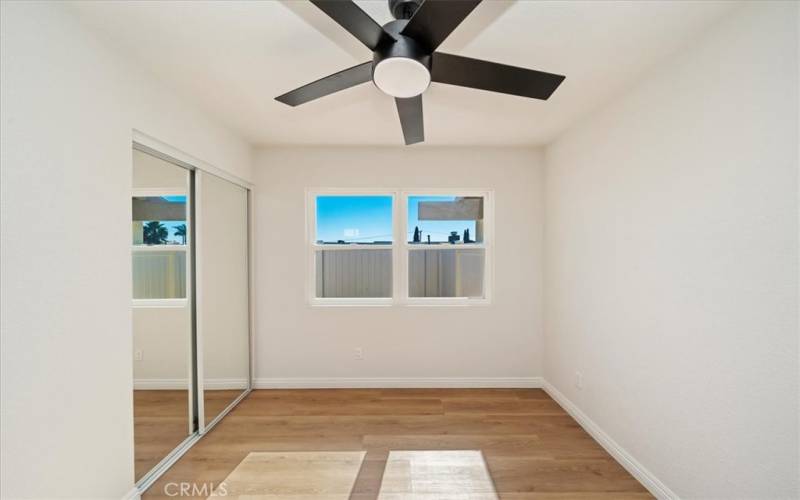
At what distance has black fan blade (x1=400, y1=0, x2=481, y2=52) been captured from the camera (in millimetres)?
1069

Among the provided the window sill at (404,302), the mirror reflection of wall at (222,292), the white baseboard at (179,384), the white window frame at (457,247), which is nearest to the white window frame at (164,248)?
the mirror reflection of wall at (222,292)

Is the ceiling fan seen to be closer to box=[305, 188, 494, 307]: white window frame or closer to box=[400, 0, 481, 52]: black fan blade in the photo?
box=[400, 0, 481, 52]: black fan blade

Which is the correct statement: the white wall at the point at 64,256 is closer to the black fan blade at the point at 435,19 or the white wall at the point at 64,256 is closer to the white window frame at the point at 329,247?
the black fan blade at the point at 435,19

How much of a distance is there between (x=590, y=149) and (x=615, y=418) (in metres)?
1.95

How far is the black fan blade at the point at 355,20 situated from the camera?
3.64 feet

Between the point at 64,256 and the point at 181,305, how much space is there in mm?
984

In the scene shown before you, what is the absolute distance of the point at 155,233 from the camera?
2.16 metres

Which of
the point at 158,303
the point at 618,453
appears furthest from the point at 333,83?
the point at 618,453

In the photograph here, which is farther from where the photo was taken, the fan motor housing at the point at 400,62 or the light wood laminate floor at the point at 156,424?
the light wood laminate floor at the point at 156,424

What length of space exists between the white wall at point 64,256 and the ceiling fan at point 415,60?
93 centimetres

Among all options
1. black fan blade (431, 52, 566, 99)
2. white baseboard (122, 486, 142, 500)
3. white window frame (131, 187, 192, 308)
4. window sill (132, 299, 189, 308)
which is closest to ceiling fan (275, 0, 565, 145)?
black fan blade (431, 52, 566, 99)

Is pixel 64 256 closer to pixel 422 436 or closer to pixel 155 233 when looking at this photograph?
pixel 155 233

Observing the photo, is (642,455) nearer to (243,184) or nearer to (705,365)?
(705,365)

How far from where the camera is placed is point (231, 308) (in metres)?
3.04
